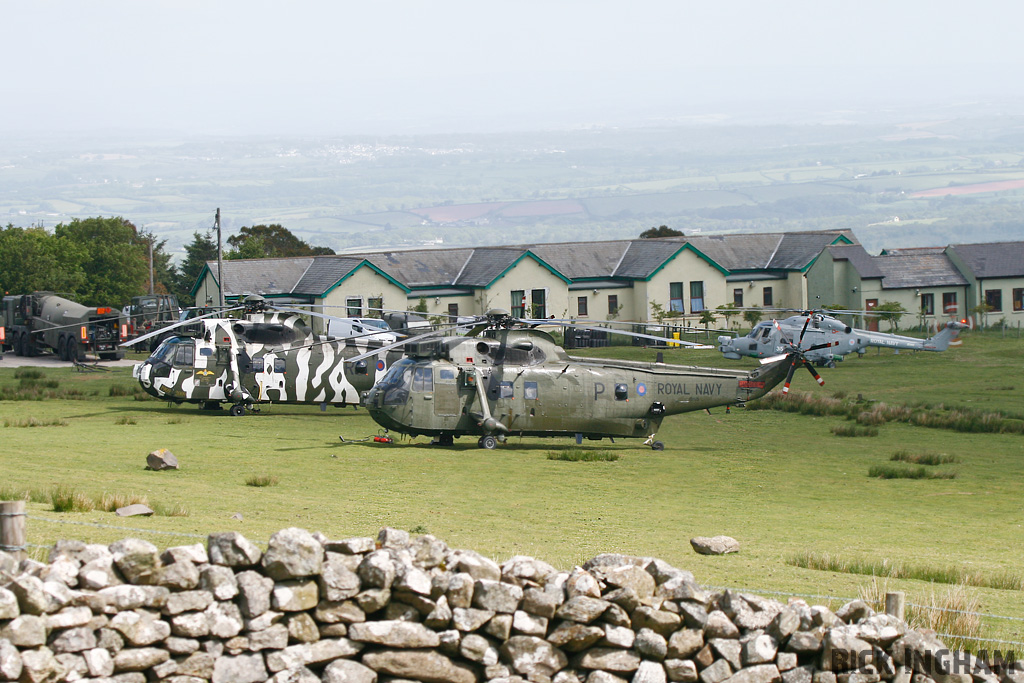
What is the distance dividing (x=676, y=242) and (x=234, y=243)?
4842cm

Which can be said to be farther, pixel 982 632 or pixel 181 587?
pixel 982 632

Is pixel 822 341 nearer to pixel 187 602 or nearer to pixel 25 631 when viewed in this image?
pixel 187 602

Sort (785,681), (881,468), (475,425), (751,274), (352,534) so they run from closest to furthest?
1. (785,681)
2. (352,534)
3. (881,468)
4. (475,425)
5. (751,274)

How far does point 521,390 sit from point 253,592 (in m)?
20.1

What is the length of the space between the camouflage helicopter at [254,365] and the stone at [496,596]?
26.4 m

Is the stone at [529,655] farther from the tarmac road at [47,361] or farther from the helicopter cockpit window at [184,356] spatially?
the tarmac road at [47,361]

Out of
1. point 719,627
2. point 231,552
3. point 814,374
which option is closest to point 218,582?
point 231,552

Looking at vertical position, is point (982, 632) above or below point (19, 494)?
below

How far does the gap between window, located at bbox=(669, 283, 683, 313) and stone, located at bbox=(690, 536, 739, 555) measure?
6223 cm

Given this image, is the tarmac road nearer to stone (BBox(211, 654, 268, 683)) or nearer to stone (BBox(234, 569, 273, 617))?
stone (BBox(234, 569, 273, 617))

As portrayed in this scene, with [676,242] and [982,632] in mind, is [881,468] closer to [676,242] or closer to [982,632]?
[982,632]

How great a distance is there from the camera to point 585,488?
23547mm

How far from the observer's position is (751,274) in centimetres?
8162

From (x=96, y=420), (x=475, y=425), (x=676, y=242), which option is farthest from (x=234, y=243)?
(x=475, y=425)
